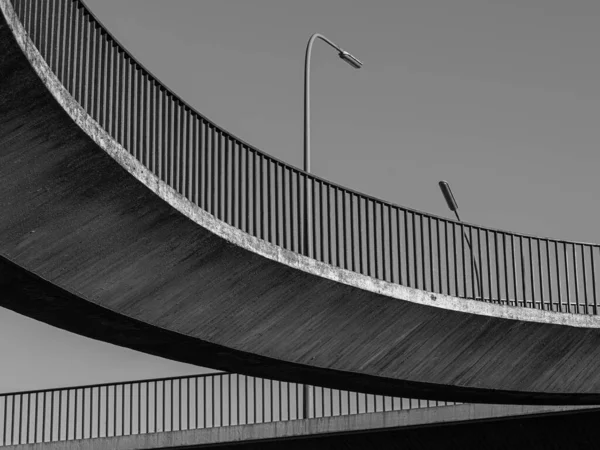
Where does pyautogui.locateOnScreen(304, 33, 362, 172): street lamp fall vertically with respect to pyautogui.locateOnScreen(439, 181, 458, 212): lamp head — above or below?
above

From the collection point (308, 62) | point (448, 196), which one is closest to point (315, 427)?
point (448, 196)

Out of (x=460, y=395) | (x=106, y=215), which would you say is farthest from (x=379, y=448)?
(x=106, y=215)

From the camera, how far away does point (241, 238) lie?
15875 mm

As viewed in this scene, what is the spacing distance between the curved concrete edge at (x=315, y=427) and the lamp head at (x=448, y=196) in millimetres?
8009

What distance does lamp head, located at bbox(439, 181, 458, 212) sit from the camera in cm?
3163

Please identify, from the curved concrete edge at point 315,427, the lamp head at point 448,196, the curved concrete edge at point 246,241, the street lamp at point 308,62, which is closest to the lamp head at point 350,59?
the street lamp at point 308,62

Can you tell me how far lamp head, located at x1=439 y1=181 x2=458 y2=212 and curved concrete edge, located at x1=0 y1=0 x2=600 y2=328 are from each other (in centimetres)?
1112

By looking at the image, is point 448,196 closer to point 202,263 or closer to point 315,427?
point 315,427

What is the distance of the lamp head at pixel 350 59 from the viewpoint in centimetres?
3291

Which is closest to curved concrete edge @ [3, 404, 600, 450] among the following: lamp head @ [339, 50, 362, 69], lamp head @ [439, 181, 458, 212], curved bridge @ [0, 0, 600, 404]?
curved bridge @ [0, 0, 600, 404]

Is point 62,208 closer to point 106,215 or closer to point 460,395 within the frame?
point 106,215

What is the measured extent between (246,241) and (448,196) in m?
Answer: 17.2

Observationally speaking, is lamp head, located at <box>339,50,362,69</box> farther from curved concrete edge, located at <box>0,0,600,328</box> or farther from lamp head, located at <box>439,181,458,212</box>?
curved concrete edge, located at <box>0,0,600,328</box>

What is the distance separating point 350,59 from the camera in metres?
33.0
